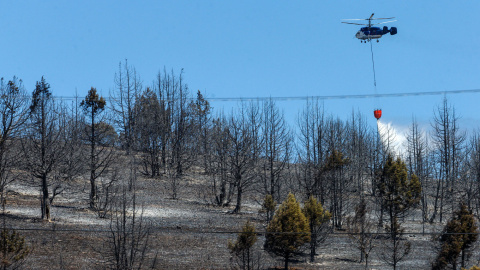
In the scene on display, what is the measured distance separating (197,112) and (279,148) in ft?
87.2

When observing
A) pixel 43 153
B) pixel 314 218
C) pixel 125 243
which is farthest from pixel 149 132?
pixel 125 243

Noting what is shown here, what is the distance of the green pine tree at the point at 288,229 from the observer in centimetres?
2777

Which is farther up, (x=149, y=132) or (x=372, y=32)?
(x=372, y=32)

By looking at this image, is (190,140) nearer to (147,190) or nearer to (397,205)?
(147,190)

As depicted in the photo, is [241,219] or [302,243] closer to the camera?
[302,243]

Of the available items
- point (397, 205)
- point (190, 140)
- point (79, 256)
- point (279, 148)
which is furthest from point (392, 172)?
point (190, 140)

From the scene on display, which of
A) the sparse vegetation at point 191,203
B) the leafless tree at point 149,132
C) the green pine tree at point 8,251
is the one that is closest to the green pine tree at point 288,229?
the sparse vegetation at point 191,203

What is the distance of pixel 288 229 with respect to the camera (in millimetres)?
27688

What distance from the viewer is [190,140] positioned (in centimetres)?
6919

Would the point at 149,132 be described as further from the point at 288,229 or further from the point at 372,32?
the point at 288,229

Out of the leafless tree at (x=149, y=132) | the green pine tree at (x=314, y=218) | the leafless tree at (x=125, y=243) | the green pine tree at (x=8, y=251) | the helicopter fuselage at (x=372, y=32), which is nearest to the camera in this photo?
the green pine tree at (x=8, y=251)

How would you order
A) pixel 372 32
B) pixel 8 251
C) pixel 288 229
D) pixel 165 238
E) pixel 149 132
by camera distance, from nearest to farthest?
pixel 8 251, pixel 288 229, pixel 165 238, pixel 372 32, pixel 149 132

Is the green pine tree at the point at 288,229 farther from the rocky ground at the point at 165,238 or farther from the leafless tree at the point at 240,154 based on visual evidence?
the leafless tree at the point at 240,154

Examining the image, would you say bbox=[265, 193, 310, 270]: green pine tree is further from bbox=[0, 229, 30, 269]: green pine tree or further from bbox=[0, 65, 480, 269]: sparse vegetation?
bbox=[0, 229, 30, 269]: green pine tree
